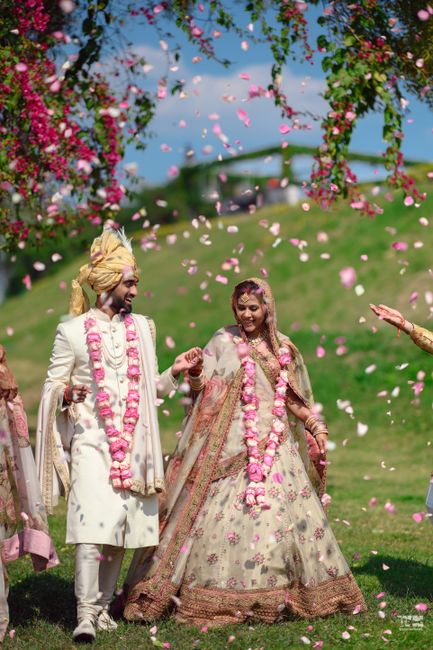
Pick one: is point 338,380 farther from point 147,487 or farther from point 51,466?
point 51,466

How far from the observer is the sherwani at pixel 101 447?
23.0 ft

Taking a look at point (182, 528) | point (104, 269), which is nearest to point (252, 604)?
point (182, 528)

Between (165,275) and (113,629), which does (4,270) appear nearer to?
(165,275)

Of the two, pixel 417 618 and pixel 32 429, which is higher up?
pixel 32 429

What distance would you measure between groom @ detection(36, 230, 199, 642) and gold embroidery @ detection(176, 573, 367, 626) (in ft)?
1.74

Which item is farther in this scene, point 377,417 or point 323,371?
point 323,371

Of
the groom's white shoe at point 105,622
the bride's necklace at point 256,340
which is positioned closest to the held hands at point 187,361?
the bride's necklace at point 256,340

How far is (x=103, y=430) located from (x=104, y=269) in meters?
1.20

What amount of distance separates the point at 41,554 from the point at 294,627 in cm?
193

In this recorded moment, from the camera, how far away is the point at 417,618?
7.43m

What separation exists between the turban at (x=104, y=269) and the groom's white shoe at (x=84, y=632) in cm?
228

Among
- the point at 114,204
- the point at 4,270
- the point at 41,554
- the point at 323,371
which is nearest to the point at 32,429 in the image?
the point at 323,371

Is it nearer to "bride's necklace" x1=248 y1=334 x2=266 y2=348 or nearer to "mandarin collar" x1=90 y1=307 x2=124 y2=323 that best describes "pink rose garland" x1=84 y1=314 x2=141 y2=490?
"mandarin collar" x1=90 y1=307 x2=124 y2=323

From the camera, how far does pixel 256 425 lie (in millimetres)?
7551
